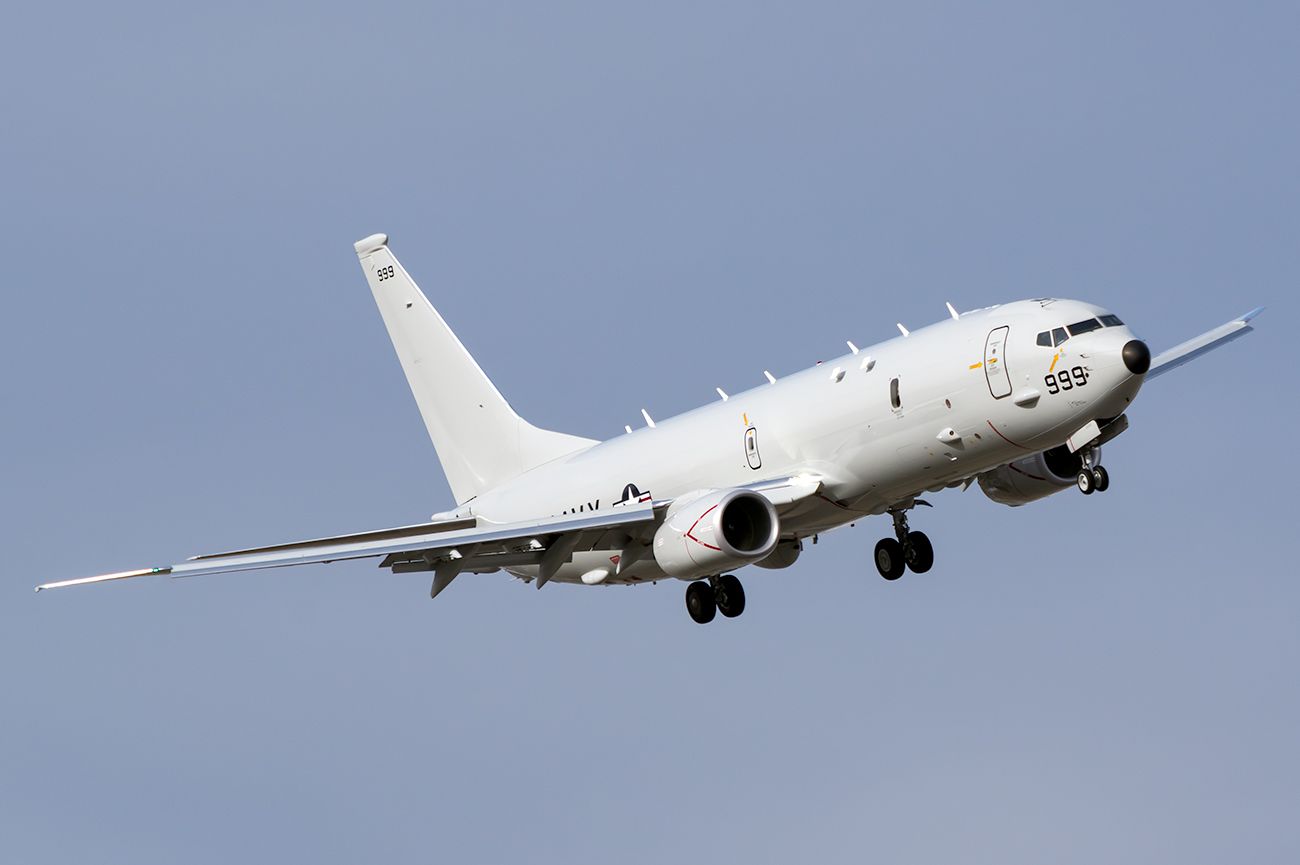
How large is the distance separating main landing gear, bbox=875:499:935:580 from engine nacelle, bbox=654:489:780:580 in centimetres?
419

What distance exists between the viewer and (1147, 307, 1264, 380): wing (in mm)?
44094

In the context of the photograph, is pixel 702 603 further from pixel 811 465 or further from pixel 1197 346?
pixel 1197 346

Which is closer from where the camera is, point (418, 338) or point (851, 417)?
point (851, 417)

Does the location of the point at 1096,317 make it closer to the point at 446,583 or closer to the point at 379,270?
the point at 446,583

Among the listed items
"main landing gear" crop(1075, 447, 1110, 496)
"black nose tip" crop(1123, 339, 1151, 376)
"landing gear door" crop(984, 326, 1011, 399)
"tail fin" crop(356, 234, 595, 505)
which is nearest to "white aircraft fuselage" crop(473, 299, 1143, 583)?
"landing gear door" crop(984, 326, 1011, 399)

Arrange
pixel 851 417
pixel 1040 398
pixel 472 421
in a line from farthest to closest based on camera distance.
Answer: pixel 472 421 → pixel 851 417 → pixel 1040 398

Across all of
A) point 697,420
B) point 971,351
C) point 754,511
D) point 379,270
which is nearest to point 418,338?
point 379,270

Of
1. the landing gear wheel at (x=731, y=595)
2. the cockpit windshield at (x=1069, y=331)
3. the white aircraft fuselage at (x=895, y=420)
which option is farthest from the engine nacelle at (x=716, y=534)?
the cockpit windshield at (x=1069, y=331)

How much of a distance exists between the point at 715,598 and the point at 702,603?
0.98 feet

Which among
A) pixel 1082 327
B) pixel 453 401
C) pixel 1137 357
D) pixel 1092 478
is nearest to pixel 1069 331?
pixel 1082 327

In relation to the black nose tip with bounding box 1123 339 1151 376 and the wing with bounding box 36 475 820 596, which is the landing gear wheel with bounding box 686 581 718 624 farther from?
the black nose tip with bounding box 1123 339 1151 376

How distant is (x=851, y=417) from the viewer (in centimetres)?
3784

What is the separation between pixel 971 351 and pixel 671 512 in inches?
278

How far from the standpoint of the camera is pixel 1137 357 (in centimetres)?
3475
